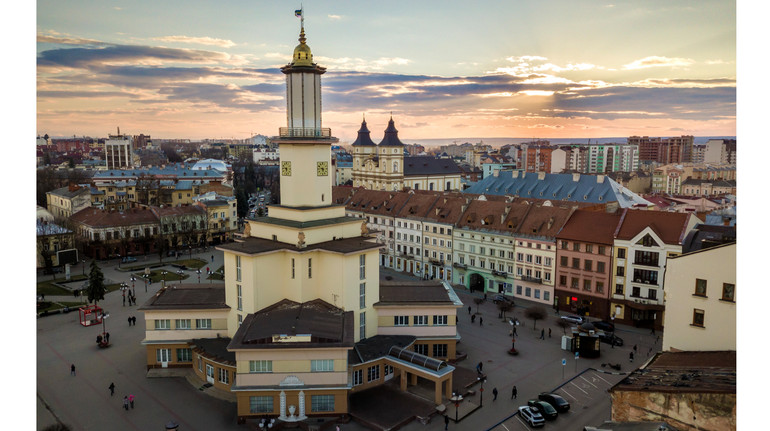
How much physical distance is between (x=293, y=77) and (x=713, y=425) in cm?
2252

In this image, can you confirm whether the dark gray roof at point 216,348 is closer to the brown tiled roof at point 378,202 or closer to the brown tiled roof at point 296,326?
the brown tiled roof at point 296,326

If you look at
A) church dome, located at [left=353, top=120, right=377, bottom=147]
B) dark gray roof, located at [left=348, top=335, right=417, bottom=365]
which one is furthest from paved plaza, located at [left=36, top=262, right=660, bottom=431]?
church dome, located at [left=353, top=120, right=377, bottom=147]

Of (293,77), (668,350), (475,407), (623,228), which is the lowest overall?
(475,407)

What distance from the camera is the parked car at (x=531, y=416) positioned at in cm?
2119

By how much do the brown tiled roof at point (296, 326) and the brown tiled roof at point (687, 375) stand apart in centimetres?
1102

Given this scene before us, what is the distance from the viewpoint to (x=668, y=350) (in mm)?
18281

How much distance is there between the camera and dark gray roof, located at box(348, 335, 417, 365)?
949 inches

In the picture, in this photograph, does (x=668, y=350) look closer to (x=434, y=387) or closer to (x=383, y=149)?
(x=434, y=387)

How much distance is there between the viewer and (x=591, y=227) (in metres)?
37.6

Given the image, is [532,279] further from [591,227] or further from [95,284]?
[95,284]

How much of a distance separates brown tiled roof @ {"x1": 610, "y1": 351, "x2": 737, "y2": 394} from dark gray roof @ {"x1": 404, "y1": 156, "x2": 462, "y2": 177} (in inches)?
2746

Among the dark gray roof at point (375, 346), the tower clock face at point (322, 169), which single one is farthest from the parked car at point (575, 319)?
the tower clock face at point (322, 169)

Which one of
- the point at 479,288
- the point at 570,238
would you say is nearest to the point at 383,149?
the point at 479,288

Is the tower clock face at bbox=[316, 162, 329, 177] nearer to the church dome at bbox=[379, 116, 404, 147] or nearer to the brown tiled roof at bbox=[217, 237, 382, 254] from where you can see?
the brown tiled roof at bbox=[217, 237, 382, 254]
